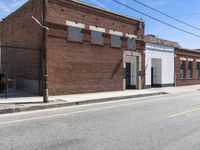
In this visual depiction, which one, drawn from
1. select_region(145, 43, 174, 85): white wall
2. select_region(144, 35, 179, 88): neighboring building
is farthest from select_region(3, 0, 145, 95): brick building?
select_region(144, 35, 179, 88): neighboring building

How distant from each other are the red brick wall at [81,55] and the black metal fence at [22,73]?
3.58 feet

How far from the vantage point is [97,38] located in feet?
74.0

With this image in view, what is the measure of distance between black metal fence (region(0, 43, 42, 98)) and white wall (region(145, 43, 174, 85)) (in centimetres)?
1183

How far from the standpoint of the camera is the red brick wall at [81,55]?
19344 millimetres

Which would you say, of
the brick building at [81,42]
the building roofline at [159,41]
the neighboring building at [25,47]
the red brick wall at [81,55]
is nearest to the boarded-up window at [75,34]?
the brick building at [81,42]

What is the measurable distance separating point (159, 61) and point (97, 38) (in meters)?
11.4

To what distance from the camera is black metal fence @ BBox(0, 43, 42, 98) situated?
19197mm

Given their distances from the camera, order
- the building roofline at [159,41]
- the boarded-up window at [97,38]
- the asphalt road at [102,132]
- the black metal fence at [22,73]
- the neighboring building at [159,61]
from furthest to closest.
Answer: the building roofline at [159,41] → the neighboring building at [159,61] → the boarded-up window at [97,38] → the black metal fence at [22,73] → the asphalt road at [102,132]

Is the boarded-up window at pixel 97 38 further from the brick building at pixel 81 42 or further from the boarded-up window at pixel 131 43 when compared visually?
the boarded-up window at pixel 131 43

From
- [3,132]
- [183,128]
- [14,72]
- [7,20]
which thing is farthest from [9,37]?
[183,128]

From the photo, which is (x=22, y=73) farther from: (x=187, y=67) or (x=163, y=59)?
(x=187, y=67)

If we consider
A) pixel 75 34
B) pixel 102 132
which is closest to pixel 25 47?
pixel 75 34

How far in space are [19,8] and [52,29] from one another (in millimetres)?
4861

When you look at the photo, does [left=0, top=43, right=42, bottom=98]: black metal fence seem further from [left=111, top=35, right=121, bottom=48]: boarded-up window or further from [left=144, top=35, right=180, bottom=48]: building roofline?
[left=144, top=35, right=180, bottom=48]: building roofline
